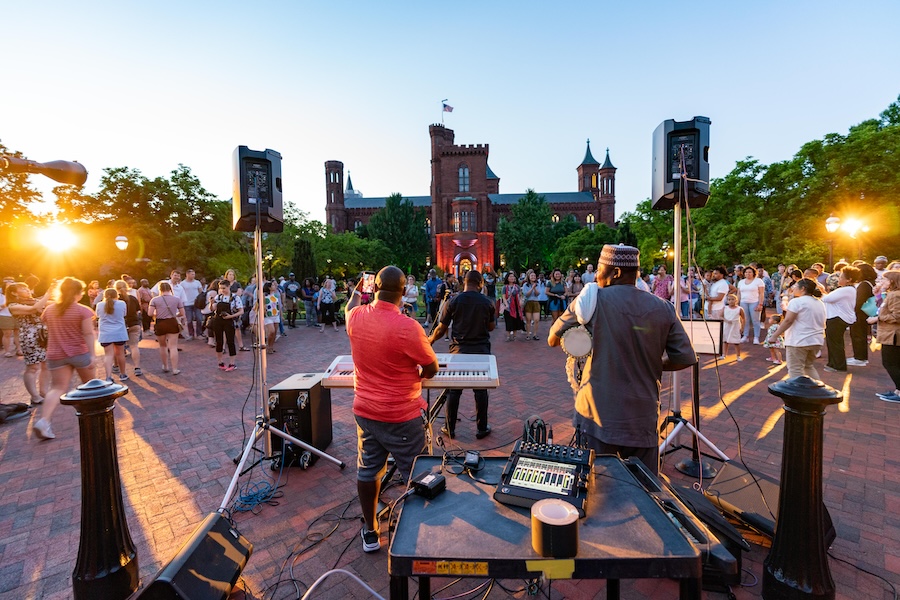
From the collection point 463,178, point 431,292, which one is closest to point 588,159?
point 463,178

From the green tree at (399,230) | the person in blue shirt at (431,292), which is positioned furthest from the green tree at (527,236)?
the person in blue shirt at (431,292)

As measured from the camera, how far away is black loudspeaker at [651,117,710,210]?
146 inches

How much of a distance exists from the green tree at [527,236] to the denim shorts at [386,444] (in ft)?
166

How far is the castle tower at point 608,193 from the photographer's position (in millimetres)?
66875

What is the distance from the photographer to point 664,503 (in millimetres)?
1717

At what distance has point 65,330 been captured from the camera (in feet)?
16.9

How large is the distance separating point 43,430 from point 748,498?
7.43m

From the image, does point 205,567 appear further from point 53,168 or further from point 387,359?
point 53,168

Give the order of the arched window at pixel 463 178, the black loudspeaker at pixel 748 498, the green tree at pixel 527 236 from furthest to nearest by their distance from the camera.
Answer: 1. the arched window at pixel 463 178
2. the green tree at pixel 527 236
3. the black loudspeaker at pixel 748 498

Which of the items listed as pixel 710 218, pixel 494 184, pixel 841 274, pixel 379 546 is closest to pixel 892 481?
pixel 379 546

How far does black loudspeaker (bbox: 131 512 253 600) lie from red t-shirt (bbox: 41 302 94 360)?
13.6 ft

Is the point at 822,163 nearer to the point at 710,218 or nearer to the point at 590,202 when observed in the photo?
the point at 710,218

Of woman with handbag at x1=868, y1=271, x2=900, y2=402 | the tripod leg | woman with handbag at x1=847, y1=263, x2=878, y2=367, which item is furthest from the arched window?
the tripod leg

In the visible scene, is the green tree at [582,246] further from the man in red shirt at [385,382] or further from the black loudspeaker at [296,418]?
the man in red shirt at [385,382]
